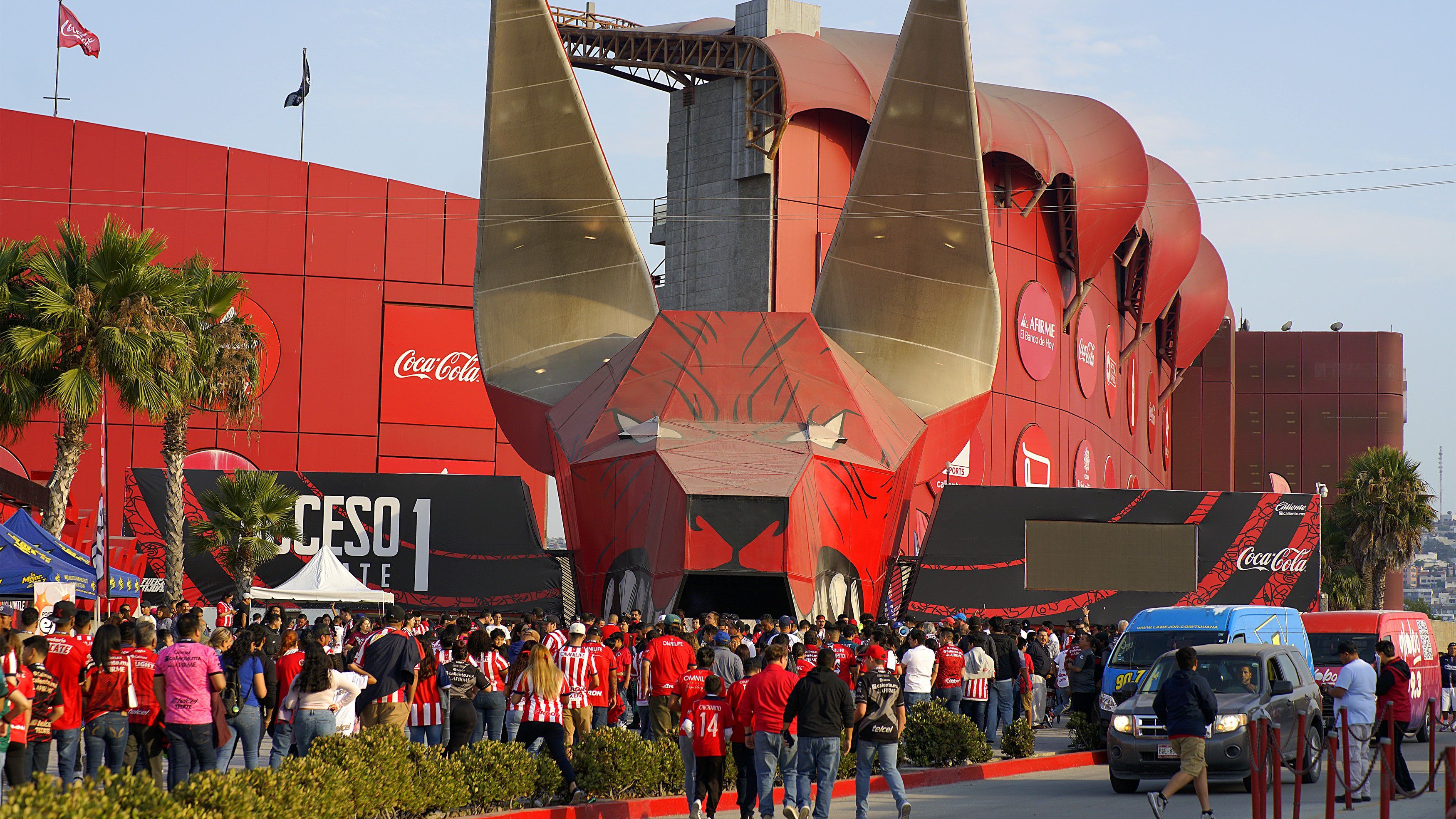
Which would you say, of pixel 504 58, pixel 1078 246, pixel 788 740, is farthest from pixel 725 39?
pixel 788 740

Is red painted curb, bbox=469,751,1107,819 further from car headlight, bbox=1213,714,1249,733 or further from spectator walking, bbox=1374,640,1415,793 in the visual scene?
spectator walking, bbox=1374,640,1415,793

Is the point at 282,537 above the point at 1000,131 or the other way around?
the other way around

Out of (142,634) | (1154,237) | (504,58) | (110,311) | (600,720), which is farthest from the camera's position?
(1154,237)

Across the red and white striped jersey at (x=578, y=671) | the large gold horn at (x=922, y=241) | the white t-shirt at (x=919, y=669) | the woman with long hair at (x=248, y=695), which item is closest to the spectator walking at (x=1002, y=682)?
the white t-shirt at (x=919, y=669)

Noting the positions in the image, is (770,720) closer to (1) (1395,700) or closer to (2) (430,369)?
(1) (1395,700)

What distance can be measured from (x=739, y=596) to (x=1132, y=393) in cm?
4406

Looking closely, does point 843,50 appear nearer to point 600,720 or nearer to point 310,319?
point 310,319

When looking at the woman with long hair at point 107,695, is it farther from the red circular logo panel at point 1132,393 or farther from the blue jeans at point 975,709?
the red circular logo panel at point 1132,393

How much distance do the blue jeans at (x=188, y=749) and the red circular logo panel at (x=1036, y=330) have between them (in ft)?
144

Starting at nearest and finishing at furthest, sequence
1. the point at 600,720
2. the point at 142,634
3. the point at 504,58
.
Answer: the point at 142,634
the point at 600,720
the point at 504,58

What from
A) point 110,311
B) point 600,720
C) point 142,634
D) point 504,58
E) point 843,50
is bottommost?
point 600,720

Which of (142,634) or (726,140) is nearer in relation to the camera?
(142,634)

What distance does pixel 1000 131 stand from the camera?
49.6 meters

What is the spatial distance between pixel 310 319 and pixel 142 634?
38.3 metres
